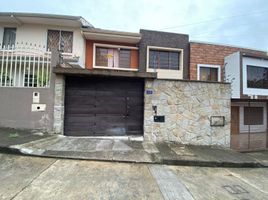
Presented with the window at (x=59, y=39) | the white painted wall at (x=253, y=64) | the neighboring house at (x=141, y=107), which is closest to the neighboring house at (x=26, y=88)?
the neighboring house at (x=141, y=107)

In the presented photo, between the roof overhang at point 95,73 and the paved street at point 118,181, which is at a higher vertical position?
the roof overhang at point 95,73

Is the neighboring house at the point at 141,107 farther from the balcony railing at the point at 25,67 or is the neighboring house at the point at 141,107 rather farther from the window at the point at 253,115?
the window at the point at 253,115

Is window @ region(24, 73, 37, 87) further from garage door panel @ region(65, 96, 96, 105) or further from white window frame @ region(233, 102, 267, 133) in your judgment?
white window frame @ region(233, 102, 267, 133)

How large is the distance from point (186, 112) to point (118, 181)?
4457 millimetres

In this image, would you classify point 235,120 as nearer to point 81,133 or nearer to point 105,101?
point 105,101

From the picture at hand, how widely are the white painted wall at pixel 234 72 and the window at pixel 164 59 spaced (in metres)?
3.44

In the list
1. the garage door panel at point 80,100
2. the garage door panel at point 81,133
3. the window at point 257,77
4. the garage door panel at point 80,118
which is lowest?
the garage door panel at point 81,133

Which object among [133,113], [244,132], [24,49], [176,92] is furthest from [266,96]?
[24,49]

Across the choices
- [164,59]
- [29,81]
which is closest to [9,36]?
[29,81]

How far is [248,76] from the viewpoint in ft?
37.4

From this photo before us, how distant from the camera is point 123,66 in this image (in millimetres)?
13703

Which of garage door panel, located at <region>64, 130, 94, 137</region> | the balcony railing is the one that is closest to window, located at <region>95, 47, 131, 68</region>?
the balcony railing

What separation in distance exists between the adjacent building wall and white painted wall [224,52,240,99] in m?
2.76

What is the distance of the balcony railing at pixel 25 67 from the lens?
22.4ft
